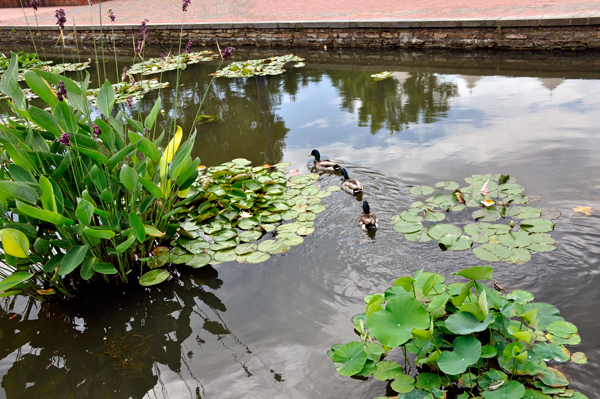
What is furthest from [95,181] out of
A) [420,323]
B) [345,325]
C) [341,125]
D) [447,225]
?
[341,125]

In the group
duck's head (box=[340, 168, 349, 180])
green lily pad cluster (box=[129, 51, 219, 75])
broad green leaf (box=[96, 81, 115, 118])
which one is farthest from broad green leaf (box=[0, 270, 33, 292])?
green lily pad cluster (box=[129, 51, 219, 75])

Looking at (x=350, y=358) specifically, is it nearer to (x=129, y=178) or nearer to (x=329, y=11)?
(x=129, y=178)

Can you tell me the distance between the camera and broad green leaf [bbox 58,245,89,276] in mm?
2545

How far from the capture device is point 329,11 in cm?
1109

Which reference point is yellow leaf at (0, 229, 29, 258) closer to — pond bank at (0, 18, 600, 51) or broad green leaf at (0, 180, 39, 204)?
broad green leaf at (0, 180, 39, 204)

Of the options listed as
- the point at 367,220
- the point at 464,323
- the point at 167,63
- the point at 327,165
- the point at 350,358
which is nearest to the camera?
the point at 464,323

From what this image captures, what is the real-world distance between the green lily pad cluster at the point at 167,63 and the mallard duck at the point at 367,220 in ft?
22.0

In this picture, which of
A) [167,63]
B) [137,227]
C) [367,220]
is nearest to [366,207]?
[367,220]

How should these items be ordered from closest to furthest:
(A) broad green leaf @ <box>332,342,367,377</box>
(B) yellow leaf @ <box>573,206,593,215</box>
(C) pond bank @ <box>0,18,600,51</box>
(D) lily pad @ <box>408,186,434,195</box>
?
1. (A) broad green leaf @ <box>332,342,367,377</box>
2. (B) yellow leaf @ <box>573,206,593,215</box>
3. (D) lily pad @ <box>408,186,434,195</box>
4. (C) pond bank @ <box>0,18,600,51</box>

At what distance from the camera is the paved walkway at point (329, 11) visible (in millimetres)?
8109

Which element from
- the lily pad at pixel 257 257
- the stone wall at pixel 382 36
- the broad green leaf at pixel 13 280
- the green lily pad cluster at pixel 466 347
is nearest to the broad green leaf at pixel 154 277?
the lily pad at pixel 257 257

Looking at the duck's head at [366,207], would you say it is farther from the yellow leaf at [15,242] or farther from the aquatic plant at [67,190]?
the yellow leaf at [15,242]

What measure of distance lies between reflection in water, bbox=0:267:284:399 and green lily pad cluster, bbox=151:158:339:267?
25cm

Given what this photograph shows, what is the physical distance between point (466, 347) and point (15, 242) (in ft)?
8.17
